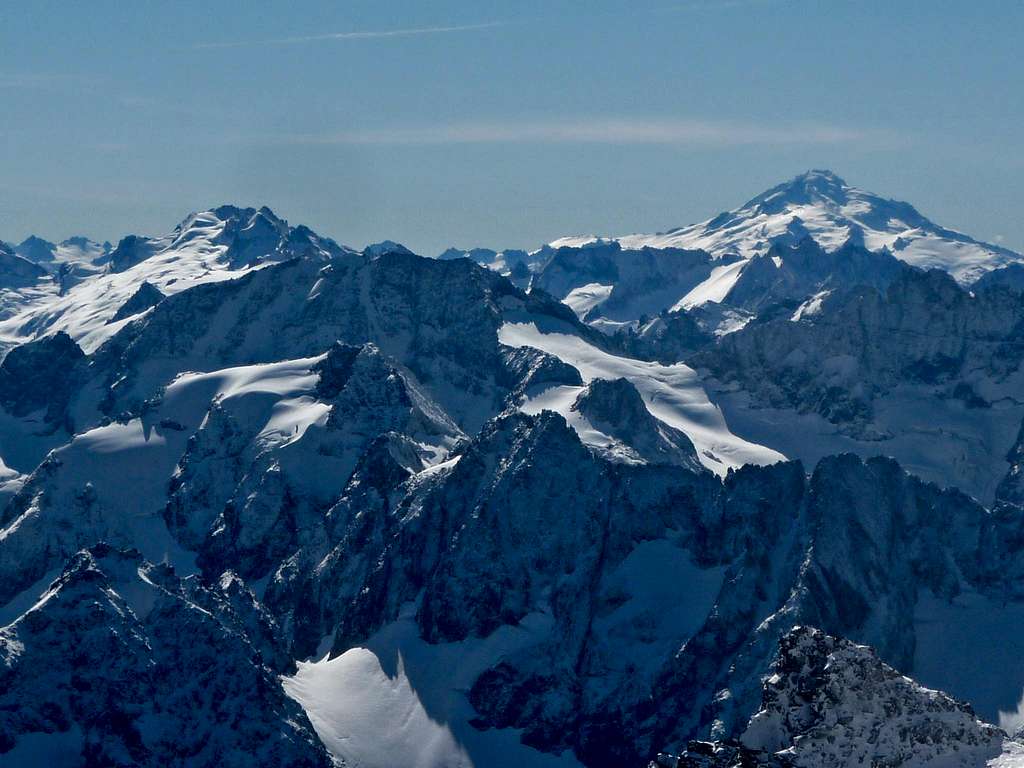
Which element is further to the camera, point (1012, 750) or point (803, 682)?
point (803, 682)

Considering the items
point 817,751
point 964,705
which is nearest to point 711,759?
point 817,751

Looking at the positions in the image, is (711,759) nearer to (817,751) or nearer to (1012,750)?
(817,751)

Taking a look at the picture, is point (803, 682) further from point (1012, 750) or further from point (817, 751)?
point (1012, 750)

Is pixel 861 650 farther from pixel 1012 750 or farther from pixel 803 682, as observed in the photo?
pixel 1012 750

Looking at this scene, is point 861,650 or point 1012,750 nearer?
point 1012,750
